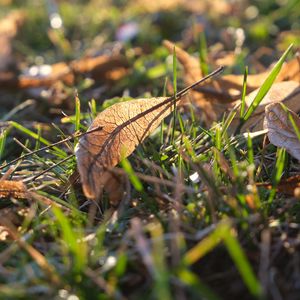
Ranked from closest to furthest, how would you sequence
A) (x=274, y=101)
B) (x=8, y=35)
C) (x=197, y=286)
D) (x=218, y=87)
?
(x=197, y=286) → (x=274, y=101) → (x=218, y=87) → (x=8, y=35)

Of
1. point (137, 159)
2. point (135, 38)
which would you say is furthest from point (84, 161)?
point (135, 38)

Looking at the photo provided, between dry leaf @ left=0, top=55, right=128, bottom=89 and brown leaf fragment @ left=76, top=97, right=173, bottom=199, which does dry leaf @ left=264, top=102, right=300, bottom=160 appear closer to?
brown leaf fragment @ left=76, top=97, right=173, bottom=199

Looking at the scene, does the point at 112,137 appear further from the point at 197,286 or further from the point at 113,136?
the point at 197,286

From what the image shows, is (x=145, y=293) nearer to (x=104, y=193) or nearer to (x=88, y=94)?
(x=104, y=193)

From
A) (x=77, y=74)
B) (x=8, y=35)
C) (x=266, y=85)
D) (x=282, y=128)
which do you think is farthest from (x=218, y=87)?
(x=8, y=35)

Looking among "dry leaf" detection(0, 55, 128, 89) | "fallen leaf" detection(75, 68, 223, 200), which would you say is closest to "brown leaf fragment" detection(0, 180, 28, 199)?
"fallen leaf" detection(75, 68, 223, 200)

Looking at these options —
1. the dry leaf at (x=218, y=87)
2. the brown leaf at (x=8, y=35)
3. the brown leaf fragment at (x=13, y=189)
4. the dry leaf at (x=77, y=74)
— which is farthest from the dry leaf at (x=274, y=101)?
the brown leaf at (x=8, y=35)

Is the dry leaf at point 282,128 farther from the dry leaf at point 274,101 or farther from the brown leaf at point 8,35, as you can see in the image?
the brown leaf at point 8,35
